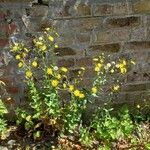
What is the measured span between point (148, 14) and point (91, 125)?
109 cm

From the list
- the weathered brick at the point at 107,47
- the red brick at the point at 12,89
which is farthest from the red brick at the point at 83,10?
the red brick at the point at 12,89

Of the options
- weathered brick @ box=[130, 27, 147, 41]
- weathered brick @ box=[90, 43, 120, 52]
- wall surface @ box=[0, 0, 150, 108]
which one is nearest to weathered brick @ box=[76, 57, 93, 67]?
wall surface @ box=[0, 0, 150, 108]

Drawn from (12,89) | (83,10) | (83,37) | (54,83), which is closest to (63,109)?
(54,83)

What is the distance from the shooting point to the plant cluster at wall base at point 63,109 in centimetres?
348

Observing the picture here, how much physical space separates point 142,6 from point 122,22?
0.21m

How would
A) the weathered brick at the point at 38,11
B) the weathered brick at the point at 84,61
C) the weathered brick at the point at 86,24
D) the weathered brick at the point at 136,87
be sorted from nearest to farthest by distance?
1. the weathered brick at the point at 38,11
2. the weathered brick at the point at 86,24
3. the weathered brick at the point at 84,61
4. the weathered brick at the point at 136,87

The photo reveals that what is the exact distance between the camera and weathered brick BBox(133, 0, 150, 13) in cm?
341

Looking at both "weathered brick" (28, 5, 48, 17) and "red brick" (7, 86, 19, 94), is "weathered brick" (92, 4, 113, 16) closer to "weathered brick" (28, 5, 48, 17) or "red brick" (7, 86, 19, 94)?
"weathered brick" (28, 5, 48, 17)

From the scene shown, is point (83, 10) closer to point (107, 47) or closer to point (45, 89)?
point (107, 47)

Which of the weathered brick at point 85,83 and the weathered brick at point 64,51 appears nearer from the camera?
the weathered brick at point 64,51

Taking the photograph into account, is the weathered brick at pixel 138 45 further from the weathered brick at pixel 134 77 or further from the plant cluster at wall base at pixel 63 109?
the weathered brick at pixel 134 77

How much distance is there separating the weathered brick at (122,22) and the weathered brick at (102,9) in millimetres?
72

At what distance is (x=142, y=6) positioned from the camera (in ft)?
11.3

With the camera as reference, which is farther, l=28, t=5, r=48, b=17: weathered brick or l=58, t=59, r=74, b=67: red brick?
l=58, t=59, r=74, b=67: red brick
